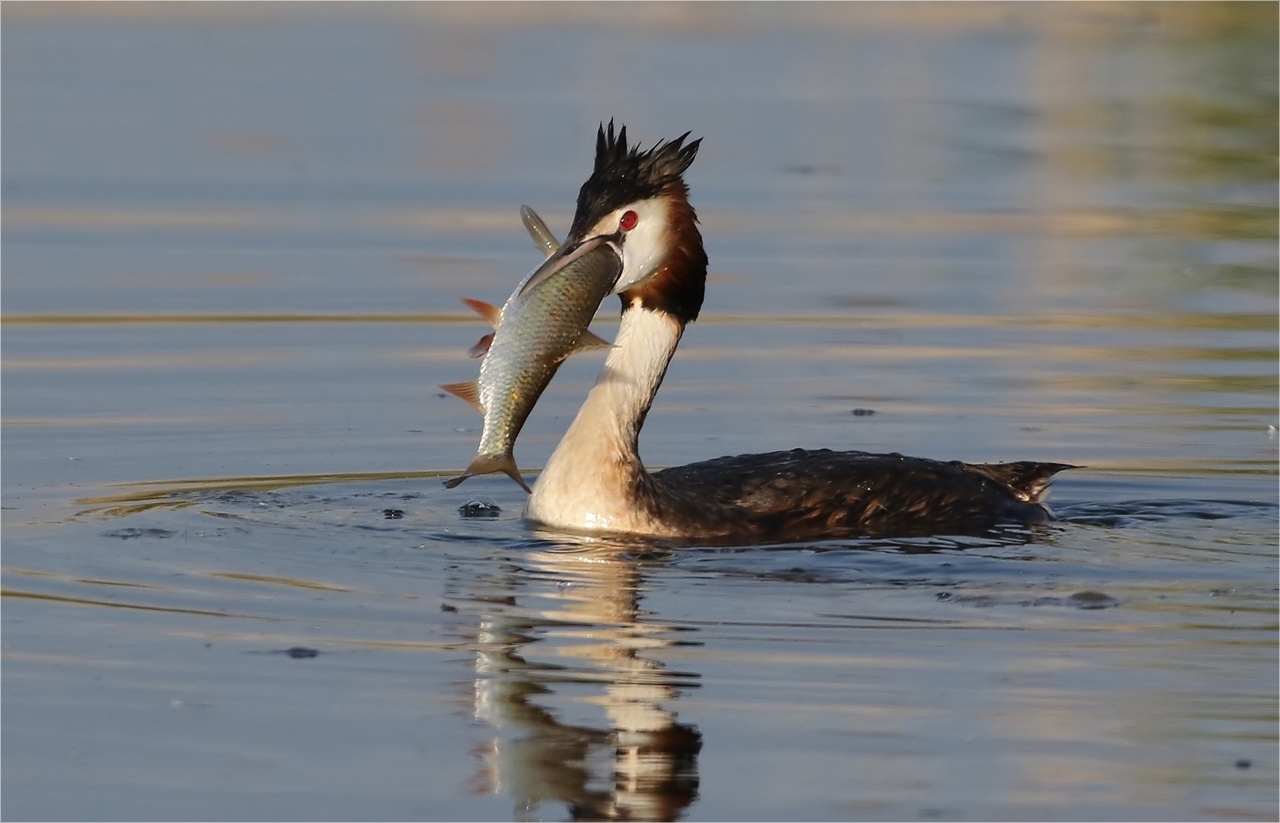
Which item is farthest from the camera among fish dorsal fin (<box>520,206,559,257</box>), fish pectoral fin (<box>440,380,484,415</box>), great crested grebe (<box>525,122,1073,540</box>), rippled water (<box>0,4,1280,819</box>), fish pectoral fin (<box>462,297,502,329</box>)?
great crested grebe (<box>525,122,1073,540</box>)

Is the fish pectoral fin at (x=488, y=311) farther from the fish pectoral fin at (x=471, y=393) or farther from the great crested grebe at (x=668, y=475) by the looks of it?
the great crested grebe at (x=668, y=475)

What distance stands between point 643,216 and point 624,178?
0.16 meters

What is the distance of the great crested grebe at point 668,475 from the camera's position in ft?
29.2

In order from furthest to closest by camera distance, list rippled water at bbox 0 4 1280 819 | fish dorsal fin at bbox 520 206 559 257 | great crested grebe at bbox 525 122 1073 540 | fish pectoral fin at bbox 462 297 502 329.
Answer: great crested grebe at bbox 525 122 1073 540, fish dorsal fin at bbox 520 206 559 257, fish pectoral fin at bbox 462 297 502 329, rippled water at bbox 0 4 1280 819

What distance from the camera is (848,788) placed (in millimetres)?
5828

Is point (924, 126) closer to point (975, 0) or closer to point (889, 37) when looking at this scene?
point (889, 37)

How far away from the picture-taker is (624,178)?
8945 mm

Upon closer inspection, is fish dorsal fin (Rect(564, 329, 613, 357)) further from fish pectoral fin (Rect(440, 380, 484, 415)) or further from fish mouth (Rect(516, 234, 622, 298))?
fish pectoral fin (Rect(440, 380, 484, 415))

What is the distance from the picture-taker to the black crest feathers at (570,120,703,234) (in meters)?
8.94

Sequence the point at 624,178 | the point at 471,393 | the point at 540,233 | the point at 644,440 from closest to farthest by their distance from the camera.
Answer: the point at 471,393 < the point at 540,233 < the point at 624,178 < the point at 644,440

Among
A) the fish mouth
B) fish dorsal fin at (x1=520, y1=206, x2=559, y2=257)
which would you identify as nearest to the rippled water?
the fish mouth

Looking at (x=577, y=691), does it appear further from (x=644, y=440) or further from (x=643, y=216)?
(x=644, y=440)

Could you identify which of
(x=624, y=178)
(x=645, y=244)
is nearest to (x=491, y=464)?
(x=645, y=244)

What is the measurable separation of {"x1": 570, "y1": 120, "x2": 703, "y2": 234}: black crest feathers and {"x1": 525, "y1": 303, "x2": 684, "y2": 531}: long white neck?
456mm
